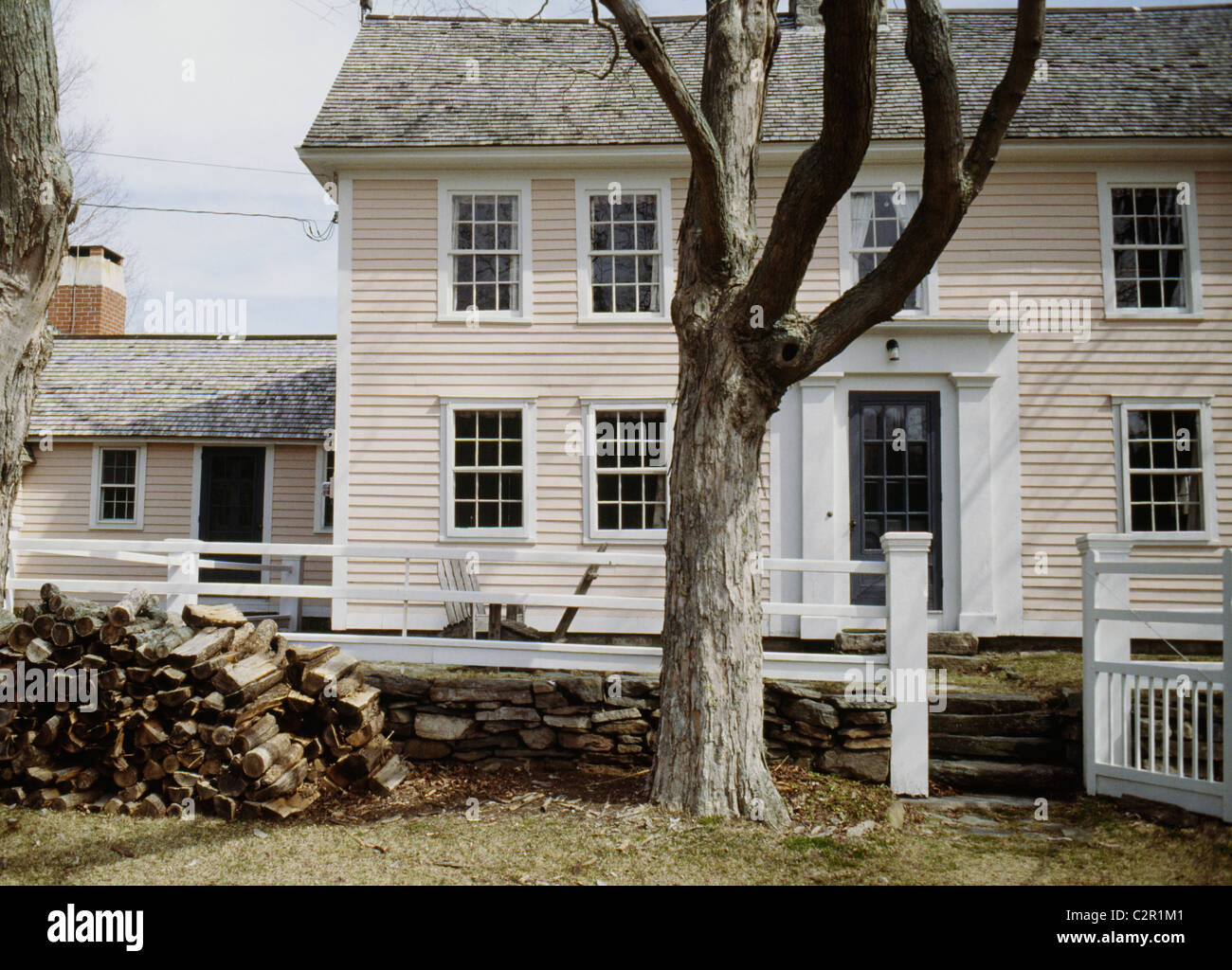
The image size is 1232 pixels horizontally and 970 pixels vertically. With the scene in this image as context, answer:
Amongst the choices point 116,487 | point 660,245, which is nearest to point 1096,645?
point 660,245

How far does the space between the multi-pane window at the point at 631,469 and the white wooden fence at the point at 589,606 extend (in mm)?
3256

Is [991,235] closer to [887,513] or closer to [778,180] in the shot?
[778,180]

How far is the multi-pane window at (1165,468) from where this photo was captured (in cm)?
999

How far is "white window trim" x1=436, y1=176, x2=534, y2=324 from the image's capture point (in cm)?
1045

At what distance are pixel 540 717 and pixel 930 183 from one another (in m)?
4.26

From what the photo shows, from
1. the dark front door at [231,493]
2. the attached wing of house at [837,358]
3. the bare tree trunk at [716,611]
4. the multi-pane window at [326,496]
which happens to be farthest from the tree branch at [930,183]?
the dark front door at [231,493]

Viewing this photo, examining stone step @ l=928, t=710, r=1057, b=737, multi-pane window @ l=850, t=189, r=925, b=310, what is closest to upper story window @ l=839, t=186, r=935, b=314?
multi-pane window @ l=850, t=189, r=925, b=310

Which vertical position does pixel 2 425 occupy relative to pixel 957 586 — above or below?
above

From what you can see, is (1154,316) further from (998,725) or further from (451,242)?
(451,242)

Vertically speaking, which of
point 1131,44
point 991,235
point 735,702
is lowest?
point 735,702

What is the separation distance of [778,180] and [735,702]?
280 inches

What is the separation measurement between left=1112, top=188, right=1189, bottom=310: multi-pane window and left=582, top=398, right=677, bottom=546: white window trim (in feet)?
17.5
